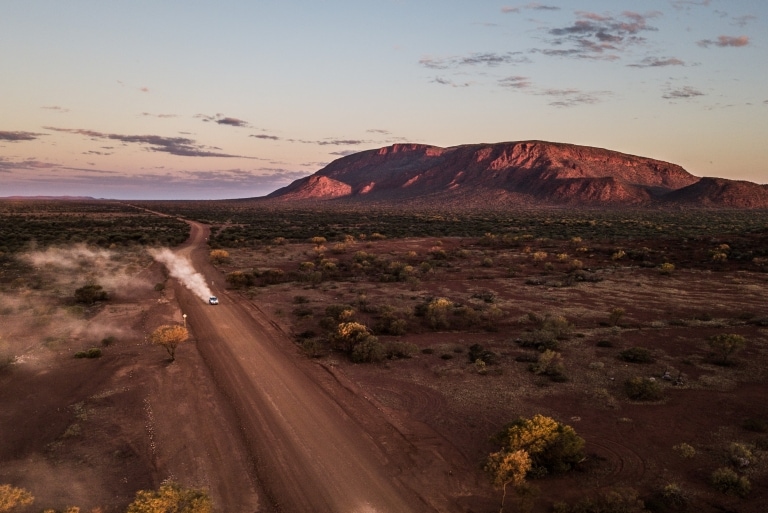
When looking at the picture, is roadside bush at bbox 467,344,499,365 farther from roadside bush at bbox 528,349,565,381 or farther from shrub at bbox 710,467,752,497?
shrub at bbox 710,467,752,497

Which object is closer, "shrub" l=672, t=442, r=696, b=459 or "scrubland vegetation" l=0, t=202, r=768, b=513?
"scrubland vegetation" l=0, t=202, r=768, b=513

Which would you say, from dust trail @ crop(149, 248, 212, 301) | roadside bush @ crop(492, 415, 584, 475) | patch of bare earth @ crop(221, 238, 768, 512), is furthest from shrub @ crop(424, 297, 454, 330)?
dust trail @ crop(149, 248, 212, 301)

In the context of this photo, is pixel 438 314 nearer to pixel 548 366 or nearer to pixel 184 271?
pixel 548 366

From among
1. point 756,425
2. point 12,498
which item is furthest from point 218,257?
point 756,425

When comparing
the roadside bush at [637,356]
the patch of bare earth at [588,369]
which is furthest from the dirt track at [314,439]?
the roadside bush at [637,356]

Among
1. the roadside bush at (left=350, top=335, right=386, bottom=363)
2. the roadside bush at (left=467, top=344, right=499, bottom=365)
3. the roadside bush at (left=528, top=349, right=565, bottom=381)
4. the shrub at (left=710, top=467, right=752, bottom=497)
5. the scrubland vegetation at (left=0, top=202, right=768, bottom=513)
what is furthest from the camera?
the roadside bush at (left=350, top=335, right=386, bottom=363)

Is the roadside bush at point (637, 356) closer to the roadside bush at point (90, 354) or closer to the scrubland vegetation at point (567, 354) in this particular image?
the scrubland vegetation at point (567, 354)
